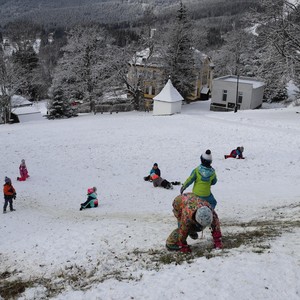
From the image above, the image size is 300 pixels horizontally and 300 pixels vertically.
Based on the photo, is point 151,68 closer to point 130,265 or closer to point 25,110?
point 25,110

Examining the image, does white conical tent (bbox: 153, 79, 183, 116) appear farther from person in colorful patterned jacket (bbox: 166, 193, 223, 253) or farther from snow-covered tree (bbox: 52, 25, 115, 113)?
person in colorful patterned jacket (bbox: 166, 193, 223, 253)

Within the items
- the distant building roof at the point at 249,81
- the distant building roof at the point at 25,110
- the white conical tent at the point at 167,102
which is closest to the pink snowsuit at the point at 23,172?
the white conical tent at the point at 167,102

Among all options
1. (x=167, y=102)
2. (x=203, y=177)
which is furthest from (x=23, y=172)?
(x=167, y=102)

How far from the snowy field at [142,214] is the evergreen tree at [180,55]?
64.7 ft

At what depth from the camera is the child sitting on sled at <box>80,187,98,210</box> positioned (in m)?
16.0

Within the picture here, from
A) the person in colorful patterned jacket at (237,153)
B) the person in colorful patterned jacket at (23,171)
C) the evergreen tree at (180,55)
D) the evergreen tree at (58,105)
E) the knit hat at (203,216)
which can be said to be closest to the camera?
the knit hat at (203,216)

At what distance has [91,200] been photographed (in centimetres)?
1614

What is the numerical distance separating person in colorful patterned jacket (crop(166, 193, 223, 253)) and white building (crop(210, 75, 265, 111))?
46024 millimetres

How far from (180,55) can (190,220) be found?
47592 millimetres

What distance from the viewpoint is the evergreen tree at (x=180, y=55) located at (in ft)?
173

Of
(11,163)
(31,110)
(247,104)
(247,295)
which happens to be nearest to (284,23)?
(247,104)

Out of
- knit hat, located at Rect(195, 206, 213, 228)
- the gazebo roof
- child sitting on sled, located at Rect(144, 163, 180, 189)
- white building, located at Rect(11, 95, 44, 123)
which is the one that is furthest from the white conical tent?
knit hat, located at Rect(195, 206, 213, 228)

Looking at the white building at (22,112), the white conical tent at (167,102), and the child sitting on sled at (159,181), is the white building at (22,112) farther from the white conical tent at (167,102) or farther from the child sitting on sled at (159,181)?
the child sitting on sled at (159,181)

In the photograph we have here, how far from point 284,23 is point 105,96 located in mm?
28237
